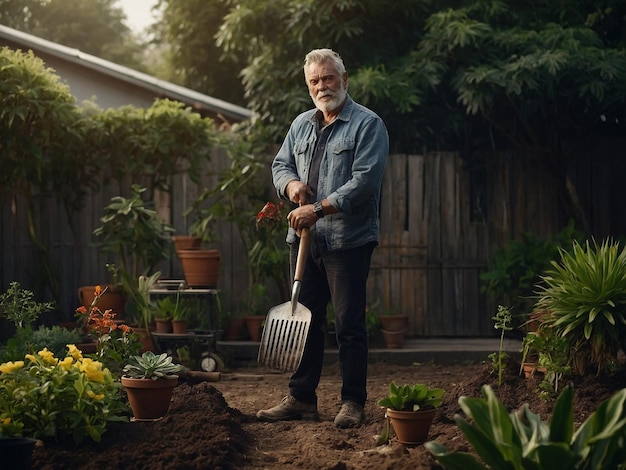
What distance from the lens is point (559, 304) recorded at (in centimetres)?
540

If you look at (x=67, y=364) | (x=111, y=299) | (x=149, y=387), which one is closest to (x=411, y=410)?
(x=149, y=387)

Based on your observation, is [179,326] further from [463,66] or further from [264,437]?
[463,66]

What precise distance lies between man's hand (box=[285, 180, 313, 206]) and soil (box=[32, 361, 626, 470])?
1165 millimetres

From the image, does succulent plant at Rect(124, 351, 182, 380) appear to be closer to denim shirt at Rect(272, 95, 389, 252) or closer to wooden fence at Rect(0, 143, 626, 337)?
denim shirt at Rect(272, 95, 389, 252)

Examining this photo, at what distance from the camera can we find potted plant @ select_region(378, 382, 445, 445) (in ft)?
14.0

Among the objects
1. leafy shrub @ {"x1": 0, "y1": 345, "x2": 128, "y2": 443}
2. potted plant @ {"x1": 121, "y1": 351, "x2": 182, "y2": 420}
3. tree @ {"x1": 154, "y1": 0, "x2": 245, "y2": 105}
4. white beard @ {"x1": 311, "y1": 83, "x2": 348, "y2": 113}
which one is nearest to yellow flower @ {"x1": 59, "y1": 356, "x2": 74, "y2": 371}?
leafy shrub @ {"x1": 0, "y1": 345, "x2": 128, "y2": 443}

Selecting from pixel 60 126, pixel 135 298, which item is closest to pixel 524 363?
pixel 135 298

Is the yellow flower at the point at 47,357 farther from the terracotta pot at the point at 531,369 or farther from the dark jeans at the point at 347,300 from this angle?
the terracotta pot at the point at 531,369

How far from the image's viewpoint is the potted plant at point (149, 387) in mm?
4633

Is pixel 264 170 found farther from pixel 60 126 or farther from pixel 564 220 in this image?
pixel 564 220

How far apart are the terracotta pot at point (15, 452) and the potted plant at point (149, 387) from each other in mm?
1102

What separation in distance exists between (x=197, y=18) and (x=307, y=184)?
1142 centimetres

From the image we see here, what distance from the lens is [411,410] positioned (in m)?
4.30

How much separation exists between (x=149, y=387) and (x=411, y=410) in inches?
51.8
